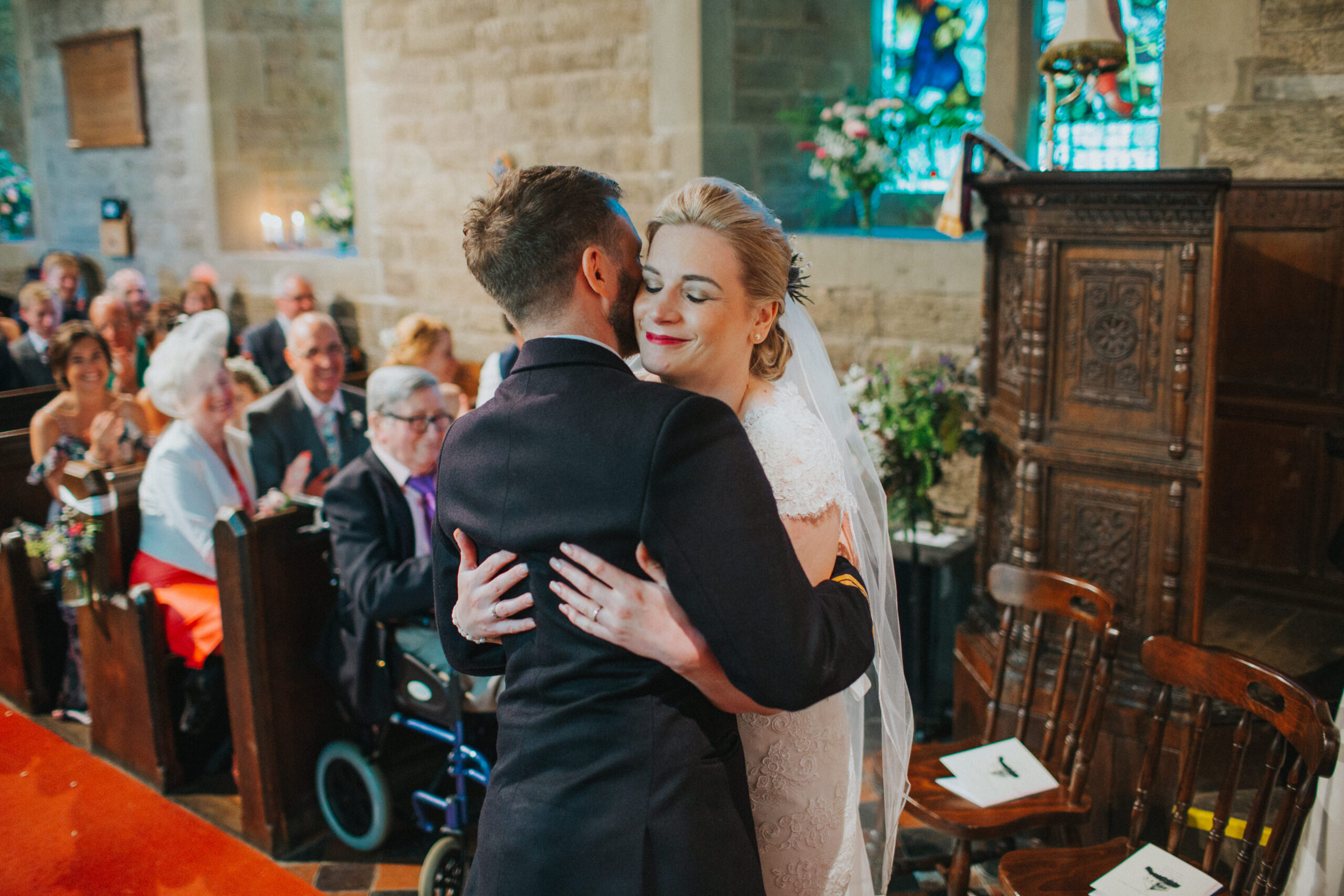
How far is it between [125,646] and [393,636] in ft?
3.82

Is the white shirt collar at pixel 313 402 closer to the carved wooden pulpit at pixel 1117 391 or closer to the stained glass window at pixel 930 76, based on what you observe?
the carved wooden pulpit at pixel 1117 391

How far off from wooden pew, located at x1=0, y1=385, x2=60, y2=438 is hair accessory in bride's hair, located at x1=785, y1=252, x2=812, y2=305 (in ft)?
15.7

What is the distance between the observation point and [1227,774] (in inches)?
89.0

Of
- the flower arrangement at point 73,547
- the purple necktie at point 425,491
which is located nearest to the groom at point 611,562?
the purple necktie at point 425,491

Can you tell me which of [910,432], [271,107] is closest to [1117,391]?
[910,432]

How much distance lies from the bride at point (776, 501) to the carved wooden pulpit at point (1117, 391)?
155 centimetres

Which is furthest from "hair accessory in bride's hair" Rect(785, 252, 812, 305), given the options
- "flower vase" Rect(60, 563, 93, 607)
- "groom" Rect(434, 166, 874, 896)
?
"flower vase" Rect(60, 563, 93, 607)

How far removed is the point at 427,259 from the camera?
7.01 meters

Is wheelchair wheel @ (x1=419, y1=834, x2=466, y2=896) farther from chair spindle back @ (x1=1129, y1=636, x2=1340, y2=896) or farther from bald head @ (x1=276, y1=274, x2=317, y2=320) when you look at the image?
bald head @ (x1=276, y1=274, x2=317, y2=320)

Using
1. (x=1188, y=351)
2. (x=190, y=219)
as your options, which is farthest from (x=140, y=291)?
(x=1188, y=351)

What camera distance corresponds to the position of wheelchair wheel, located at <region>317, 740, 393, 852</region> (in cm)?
326

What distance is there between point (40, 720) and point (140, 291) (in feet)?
14.6

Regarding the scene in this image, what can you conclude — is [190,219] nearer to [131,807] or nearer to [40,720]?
[40,720]

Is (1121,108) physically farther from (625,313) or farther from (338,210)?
(338,210)
